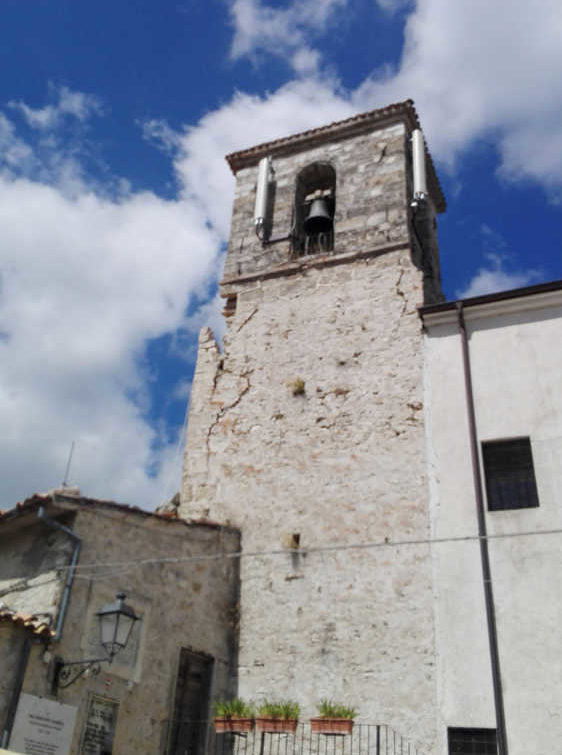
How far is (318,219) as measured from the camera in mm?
14242

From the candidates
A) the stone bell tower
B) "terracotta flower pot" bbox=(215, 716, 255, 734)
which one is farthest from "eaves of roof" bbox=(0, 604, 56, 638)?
the stone bell tower

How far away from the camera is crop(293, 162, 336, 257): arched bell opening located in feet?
46.5

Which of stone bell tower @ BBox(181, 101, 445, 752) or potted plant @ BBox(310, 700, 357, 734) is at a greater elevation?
stone bell tower @ BBox(181, 101, 445, 752)

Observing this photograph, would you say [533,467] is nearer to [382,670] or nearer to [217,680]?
[382,670]

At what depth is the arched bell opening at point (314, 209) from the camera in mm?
14164

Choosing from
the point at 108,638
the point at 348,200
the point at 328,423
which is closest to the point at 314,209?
the point at 348,200

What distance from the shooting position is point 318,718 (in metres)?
9.03

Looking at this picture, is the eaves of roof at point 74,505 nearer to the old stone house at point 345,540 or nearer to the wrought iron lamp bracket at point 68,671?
the old stone house at point 345,540

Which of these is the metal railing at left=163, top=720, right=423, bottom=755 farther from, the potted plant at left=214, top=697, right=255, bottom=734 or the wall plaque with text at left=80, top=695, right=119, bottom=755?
the wall plaque with text at left=80, top=695, right=119, bottom=755

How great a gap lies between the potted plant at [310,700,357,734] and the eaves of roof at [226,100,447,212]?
10393mm

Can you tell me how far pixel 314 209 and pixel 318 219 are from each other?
22 centimetres

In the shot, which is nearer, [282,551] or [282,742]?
[282,742]

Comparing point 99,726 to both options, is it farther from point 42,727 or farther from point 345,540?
point 345,540

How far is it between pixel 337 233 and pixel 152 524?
6213mm
